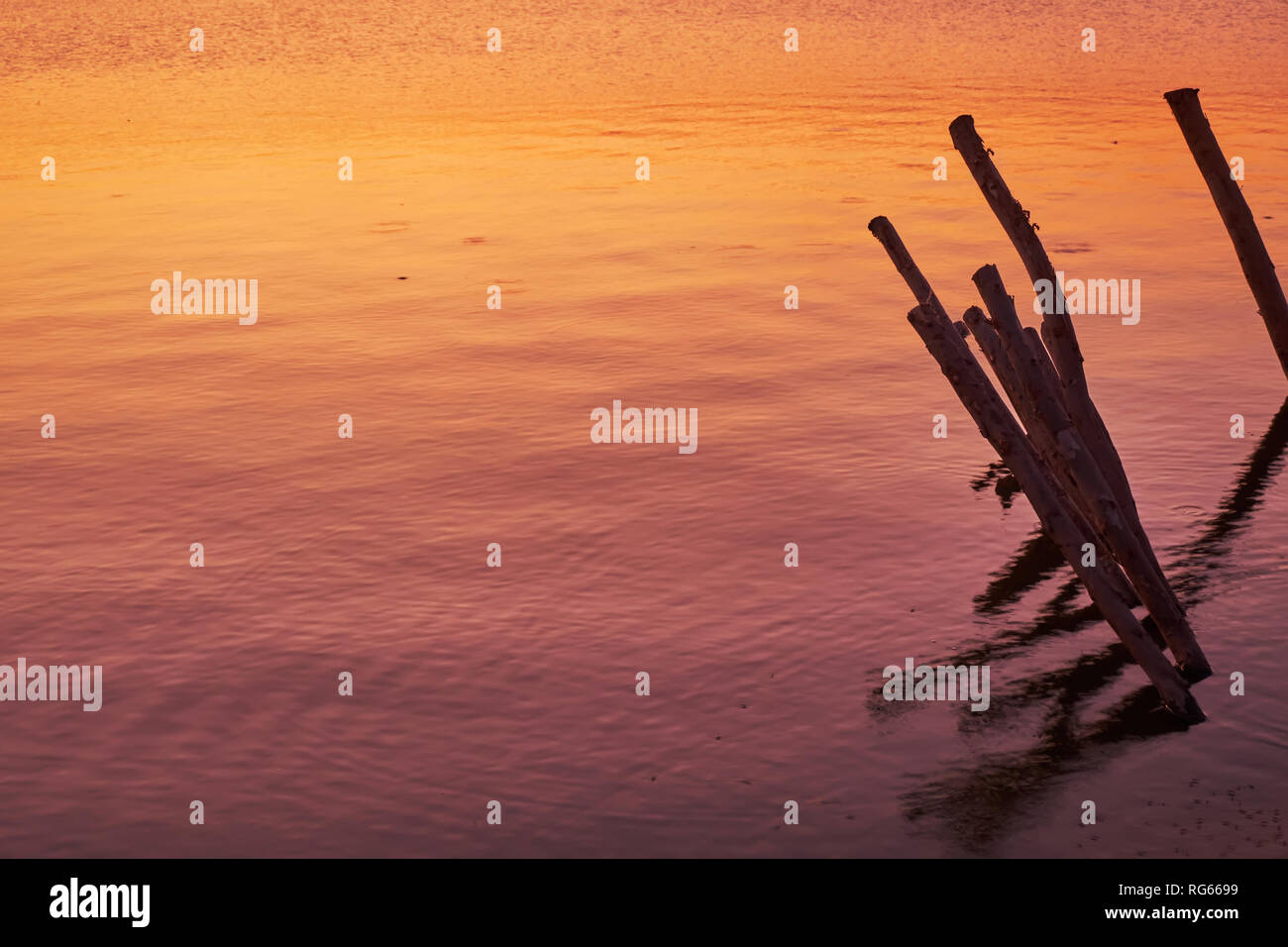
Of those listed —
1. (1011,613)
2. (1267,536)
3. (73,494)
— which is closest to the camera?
(1011,613)

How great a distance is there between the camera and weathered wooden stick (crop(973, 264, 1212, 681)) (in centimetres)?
847

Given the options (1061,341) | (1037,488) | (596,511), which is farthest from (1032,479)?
(596,511)

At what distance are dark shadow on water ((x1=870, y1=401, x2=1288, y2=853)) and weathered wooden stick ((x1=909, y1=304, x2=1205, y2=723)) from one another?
0.31 metres

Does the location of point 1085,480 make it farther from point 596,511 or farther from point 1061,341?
point 596,511

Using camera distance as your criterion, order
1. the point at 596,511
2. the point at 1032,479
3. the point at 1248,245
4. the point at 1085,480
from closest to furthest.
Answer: the point at 1032,479 < the point at 1085,480 < the point at 596,511 < the point at 1248,245

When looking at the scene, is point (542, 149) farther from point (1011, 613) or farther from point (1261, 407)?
point (1011, 613)

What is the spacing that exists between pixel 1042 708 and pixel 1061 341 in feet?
9.00

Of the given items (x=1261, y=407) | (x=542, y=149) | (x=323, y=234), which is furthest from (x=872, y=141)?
(x=1261, y=407)

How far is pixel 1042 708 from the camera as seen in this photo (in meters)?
8.79

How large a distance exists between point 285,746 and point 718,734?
7.77 ft

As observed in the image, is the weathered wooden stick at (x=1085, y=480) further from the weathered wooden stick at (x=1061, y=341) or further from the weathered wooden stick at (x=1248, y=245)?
the weathered wooden stick at (x=1248, y=245)

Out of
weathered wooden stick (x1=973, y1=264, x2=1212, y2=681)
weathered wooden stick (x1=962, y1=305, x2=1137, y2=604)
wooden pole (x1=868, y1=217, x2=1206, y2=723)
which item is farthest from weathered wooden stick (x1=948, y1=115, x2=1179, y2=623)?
wooden pole (x1=868, y1=217, x2=1206, y2=723)

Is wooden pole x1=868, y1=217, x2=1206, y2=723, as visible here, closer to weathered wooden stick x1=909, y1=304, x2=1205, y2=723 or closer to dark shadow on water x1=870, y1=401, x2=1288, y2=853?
weathered wooden stick x1=909, y1=304, x2=1205, y2=723

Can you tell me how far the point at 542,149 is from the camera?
95.0 ft
